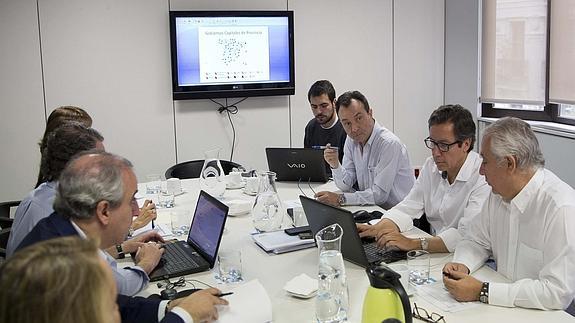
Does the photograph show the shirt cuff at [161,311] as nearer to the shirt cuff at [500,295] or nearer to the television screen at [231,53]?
the shirt cuff at [500,295]

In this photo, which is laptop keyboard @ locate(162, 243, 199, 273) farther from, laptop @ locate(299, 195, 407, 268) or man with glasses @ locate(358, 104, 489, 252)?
man with glasses @ locate(358, 104, 489, 252)

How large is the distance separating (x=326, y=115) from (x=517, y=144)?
2.53 metres

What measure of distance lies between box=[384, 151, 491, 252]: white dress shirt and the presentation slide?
277cm

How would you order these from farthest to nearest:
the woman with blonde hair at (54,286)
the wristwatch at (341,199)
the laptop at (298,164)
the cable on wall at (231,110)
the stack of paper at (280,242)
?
the cable on wall at (231,110), the laptop at (298,164), the wristwatch at (341,199), the stack of paper at (280,242), the woman with blonde hair at (54,286)

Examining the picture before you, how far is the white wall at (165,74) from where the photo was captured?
4891 millimetres

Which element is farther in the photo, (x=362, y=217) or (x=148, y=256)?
(x=362, y=217)

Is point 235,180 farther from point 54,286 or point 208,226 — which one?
point 54,286

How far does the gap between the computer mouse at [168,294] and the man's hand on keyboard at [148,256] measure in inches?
9.2

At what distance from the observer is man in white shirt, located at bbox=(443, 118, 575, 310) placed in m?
1.91

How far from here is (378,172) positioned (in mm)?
3584

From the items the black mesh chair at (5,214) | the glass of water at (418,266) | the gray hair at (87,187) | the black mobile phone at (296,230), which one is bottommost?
the black mesh chair at (5,214)

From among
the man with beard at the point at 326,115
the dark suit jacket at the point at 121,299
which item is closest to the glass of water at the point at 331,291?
the dark suit jacket at the point at 121,299

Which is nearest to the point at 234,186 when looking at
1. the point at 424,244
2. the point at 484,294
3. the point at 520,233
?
the point at 424,244

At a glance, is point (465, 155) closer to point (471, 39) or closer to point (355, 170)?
point (355, 170)
